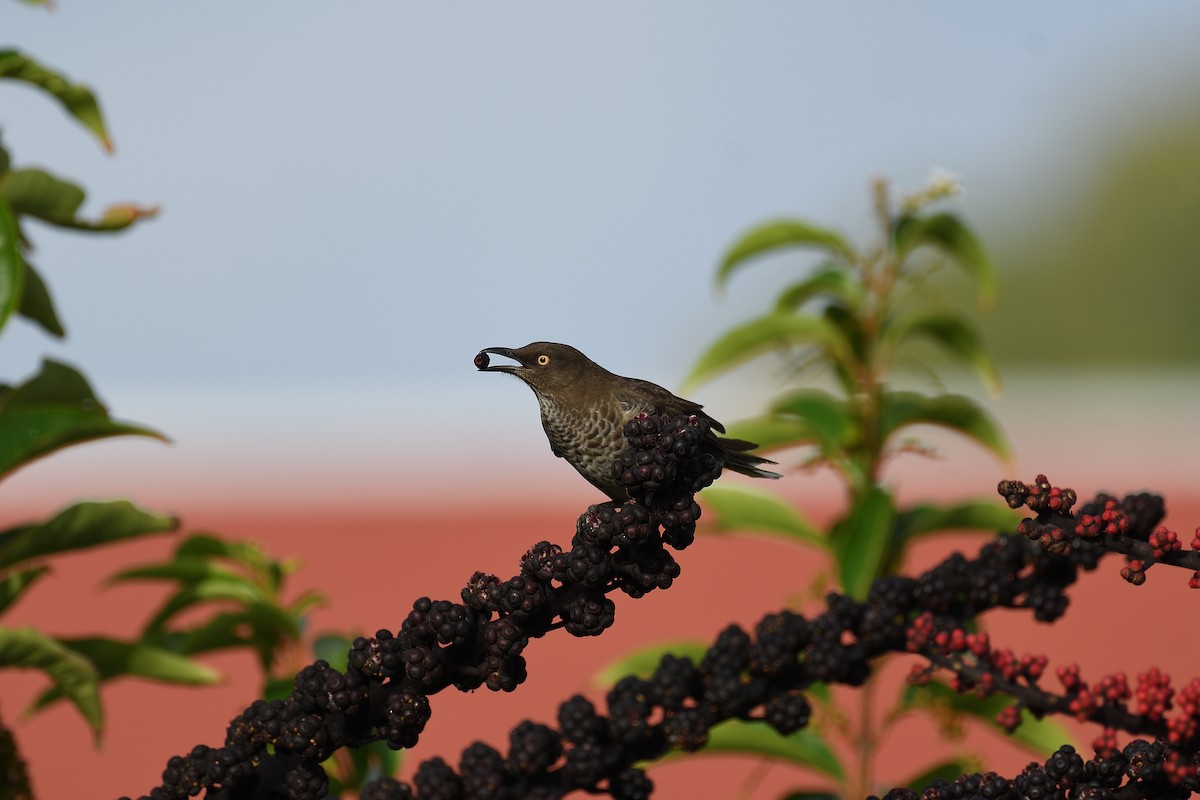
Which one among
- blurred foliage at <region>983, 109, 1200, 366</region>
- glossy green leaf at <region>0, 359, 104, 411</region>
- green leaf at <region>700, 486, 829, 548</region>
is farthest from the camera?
blurred foliage at <region>983, 109, 1200, 366</region>

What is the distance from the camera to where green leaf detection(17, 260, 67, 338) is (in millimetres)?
2141

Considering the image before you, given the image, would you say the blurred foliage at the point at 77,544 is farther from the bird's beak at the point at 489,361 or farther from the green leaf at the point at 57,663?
the bird's beak at the point at 489,361

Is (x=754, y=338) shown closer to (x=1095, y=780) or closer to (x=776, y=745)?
(x=776, y=745)

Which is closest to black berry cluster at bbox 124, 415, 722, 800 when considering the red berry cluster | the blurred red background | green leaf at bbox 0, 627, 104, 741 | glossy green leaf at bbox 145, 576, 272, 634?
the red berry cluster

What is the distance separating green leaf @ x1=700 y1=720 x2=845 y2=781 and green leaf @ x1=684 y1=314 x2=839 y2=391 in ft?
1.98

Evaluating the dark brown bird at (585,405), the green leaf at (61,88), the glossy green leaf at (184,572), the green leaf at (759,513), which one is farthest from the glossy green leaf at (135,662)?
the dark brown bird at (585,405)

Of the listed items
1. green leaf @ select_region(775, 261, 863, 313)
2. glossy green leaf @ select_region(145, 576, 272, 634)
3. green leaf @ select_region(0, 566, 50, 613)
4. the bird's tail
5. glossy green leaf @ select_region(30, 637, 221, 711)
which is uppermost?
green leaf @ select_region(775, 261, 863, 313)

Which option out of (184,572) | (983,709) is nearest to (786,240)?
(983,709)

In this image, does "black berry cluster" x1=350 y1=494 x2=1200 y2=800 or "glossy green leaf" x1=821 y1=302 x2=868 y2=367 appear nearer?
"black berry cluster" x1=350 y1=494 x2=1200 y2=800

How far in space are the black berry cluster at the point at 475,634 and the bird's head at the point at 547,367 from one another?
178 mm

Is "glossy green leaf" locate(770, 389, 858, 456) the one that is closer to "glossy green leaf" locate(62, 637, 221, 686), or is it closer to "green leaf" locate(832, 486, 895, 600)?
"green leaf" locate(832, 486, 895, 600)

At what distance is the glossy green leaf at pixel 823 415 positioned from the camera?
7.34 ft

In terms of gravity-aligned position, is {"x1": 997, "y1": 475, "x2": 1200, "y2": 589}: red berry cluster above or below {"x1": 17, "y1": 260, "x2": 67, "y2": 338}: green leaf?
below

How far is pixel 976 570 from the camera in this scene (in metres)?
1.50
